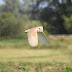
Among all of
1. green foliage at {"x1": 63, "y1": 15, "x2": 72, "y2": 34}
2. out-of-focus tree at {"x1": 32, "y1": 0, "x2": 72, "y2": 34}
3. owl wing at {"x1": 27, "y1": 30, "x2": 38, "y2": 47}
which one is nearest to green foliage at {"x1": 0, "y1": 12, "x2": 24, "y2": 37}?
owl wing at {"x1": 27, "y1": 30, "x2": 38, "y2": 47}

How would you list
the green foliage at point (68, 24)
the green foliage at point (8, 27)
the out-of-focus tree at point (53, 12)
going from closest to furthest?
the green foliage at point (8, 27)
the green foliage at point (68, 24)
the out-of-focus tree at point (53, 12)

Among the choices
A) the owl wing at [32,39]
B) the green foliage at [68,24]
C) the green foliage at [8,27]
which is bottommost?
the green foliage at [68,24]

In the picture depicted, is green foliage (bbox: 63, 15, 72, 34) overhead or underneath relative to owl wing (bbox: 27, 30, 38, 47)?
underneath

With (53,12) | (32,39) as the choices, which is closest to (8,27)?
(32,39)

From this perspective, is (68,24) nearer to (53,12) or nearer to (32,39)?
(53,12)

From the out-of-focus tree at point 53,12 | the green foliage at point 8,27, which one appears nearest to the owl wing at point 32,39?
the green foliage at point 8,27

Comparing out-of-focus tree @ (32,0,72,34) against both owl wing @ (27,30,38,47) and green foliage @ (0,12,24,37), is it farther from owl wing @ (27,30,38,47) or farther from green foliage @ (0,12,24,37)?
owl wing @ (27,30,38,47)

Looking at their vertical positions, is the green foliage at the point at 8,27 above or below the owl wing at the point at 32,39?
below

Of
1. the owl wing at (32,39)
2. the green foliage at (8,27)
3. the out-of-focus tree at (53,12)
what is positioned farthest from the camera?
the out-of-focus tree at (53,12)

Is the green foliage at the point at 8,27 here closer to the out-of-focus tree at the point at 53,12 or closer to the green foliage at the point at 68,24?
the green foliage at the point at 68,24

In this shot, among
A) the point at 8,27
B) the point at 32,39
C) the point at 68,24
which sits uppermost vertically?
the point at 32,39

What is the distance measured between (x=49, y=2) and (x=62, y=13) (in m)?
1.39

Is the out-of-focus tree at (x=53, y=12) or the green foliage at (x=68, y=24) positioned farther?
the out-of-focus tree at (x=53, y=12)

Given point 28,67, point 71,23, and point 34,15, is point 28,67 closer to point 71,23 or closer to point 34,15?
point 71,23
